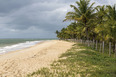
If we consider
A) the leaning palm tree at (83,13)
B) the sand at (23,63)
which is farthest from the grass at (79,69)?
the leaning palm tree at (83,13)

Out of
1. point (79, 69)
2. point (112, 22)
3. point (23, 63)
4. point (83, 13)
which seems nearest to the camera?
point (79, 69)

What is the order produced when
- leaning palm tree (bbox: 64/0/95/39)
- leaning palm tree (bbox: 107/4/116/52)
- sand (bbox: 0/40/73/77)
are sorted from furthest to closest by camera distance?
leaning palm tree (bbox: 64/0/95/39) < leaning palm tree (bbox: 107/4/116/52) < sand (bbox: 0/40/73/77)

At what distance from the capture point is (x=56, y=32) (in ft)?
325

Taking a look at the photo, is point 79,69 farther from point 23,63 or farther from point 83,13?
point 83,13

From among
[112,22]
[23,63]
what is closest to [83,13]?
[112,22]

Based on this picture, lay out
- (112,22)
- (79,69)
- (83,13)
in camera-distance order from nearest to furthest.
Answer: (79,69) < (112,22) < (83,13)

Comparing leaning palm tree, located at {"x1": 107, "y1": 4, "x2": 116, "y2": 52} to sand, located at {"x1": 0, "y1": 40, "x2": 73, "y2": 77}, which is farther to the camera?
leaning palm tree, located at {"x1": 107, "y1": 4, "x2": 116, "y2": 52}

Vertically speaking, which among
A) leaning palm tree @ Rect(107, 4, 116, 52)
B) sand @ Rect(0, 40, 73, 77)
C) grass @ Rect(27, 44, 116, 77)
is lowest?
sand @ Rect(0, 40, 73, 77)

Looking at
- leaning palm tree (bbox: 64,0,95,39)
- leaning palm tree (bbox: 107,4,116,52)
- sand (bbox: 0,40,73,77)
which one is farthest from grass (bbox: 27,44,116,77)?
leaning palm tree (bbox: 64,0,95,39)

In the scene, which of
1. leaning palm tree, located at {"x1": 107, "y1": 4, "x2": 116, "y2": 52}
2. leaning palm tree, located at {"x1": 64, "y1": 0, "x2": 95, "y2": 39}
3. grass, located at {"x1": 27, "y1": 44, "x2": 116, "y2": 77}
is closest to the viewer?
grass, located at {"x1": 27, "y1": 44, "x2": 116, "y2": 77}

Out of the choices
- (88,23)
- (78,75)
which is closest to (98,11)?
(88,23)

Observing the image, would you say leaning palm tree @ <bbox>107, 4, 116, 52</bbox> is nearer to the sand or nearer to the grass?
the grass

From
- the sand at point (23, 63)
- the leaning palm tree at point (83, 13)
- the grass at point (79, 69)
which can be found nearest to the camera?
the grass at point (79, 69)

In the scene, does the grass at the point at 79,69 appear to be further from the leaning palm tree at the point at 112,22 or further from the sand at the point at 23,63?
the leaning palm tree at the point at 112,22
